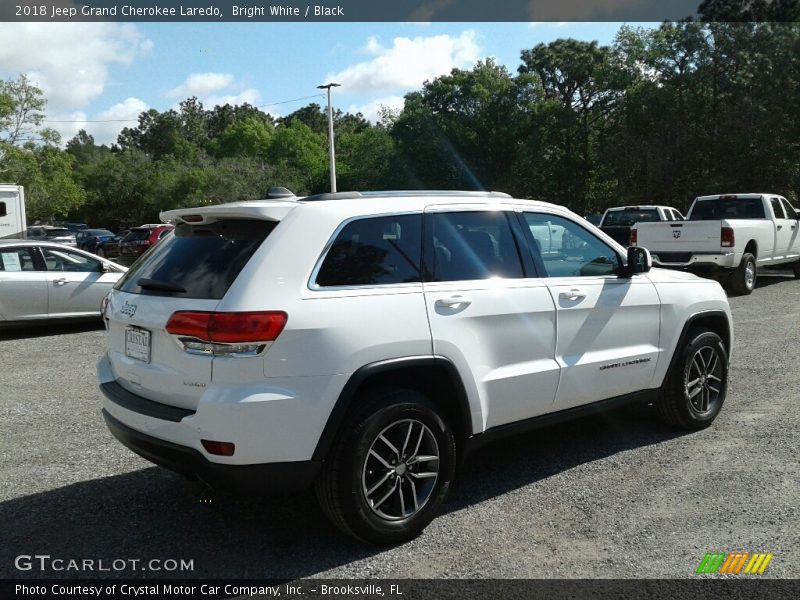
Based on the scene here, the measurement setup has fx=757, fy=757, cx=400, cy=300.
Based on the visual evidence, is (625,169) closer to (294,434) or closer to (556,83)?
(556,83)

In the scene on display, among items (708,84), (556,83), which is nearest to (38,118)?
(556,83)

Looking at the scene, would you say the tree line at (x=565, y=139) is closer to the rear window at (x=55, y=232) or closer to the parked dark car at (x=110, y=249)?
the rear window at (x=55, y=232)

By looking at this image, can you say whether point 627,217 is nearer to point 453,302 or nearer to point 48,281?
point 48,281

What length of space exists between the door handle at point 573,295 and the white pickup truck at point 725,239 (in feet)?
30.7

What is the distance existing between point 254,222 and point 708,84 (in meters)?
40.8

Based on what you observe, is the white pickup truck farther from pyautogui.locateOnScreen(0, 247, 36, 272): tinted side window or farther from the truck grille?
pyautogui.locateOnScreen(0, 247, 36, 272): tinted side window

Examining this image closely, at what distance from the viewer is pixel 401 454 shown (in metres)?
3.89

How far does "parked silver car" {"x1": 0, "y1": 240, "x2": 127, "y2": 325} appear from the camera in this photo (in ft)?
36.2

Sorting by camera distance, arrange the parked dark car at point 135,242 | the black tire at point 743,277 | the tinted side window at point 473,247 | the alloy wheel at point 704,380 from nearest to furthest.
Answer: the tinted side window at point 473,247
the alloy wheel at point 704,380
the black tire at point 743,277
the parked dark car at point 135,242

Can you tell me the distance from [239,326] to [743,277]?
13428 mm

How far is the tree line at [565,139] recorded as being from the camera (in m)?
35.9

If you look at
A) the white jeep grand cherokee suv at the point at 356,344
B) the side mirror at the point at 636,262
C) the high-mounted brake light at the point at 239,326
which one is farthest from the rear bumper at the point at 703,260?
the high-mounted brake light at the point at 239,326

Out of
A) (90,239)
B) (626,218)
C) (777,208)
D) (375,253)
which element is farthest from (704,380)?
(90,239)

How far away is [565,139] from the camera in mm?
51219
